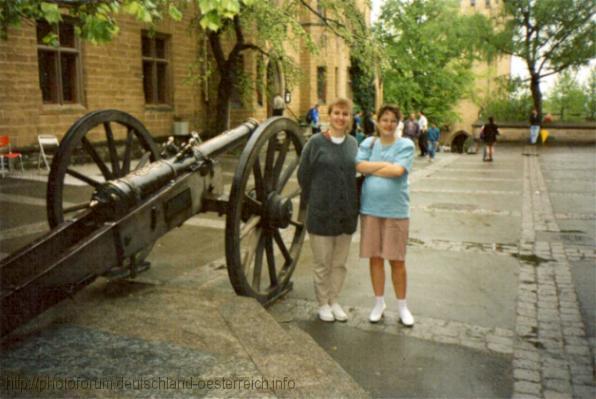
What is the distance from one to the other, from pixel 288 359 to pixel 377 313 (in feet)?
5.80

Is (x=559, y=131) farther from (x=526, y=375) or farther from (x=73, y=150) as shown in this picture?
(x=73, y=150)

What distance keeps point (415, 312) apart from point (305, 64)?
24.5 meters

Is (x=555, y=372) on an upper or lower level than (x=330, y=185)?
lower

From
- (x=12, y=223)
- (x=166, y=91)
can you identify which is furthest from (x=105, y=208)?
(x=166, y=91)

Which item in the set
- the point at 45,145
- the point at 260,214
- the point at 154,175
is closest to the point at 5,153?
the point at 45,145

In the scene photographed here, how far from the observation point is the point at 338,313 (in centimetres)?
455

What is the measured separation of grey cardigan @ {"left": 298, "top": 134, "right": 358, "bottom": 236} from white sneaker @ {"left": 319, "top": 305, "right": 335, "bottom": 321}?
1.90 ft

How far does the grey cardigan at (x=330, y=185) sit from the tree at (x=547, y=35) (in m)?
28.2

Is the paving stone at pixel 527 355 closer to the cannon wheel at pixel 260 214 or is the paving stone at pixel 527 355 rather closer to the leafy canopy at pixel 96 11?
the cannon wheel at pixel 260 214

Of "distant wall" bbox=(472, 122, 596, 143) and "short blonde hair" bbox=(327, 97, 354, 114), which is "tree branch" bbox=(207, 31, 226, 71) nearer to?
"short blonde hair" bbox=(327, 97, 354, 114)

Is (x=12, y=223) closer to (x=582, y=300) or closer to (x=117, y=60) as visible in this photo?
(x=582, y=300)

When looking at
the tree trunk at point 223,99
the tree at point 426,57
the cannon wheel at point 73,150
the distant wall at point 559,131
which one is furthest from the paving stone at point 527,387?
the tree at point 426,57

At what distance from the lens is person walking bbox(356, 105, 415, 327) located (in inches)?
170

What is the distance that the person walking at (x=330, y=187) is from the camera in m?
4.39
